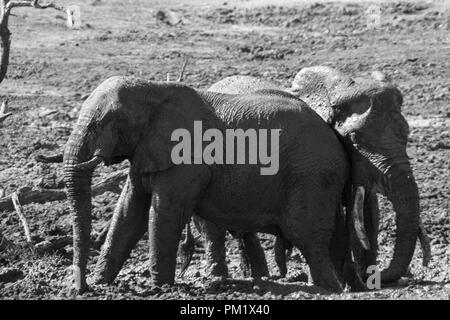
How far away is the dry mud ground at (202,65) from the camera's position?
16.5 m

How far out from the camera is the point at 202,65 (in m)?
22.5

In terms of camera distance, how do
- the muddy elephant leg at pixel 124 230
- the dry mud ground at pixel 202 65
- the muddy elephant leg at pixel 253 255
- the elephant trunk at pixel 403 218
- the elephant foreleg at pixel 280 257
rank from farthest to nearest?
the dry mud ground at pixel 202 65 → the muddy elephant leg at pixel 253 255 → the elephant foreleg at pixel 280 257 → the muddy elephant leg at pixel 124 230 → the elephant trunk at pixel 403 218

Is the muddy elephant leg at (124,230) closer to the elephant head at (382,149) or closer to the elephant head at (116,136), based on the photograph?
the elephant head at (116,136)

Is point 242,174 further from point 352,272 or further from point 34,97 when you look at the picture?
point 34,97

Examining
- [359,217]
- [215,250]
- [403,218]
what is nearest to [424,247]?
[403,218]

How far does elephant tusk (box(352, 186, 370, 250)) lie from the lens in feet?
49.0


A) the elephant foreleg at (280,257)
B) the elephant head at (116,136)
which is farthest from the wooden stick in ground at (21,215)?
the elephant foreleg at (280,257)

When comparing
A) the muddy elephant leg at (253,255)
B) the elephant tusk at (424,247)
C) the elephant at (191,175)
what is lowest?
the muddy elephant leg at (253,255)

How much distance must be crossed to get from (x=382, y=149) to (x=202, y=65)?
26.7 ft

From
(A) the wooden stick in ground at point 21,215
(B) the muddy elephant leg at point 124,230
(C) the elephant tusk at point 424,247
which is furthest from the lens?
(A) the wooden stick in ground at point 21,215

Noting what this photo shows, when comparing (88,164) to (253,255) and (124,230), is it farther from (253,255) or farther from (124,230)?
(253,255)

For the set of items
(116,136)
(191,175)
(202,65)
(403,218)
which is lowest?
(403,218)

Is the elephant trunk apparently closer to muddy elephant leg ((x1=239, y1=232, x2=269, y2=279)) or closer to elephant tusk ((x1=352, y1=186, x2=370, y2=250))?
elephant tusk ((x1=352, y1=186, x2=370, y2=250))

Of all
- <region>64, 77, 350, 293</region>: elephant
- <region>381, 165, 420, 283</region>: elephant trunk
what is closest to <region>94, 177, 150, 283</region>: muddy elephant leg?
<region>64, 77, 350, 293</region>: elephant
